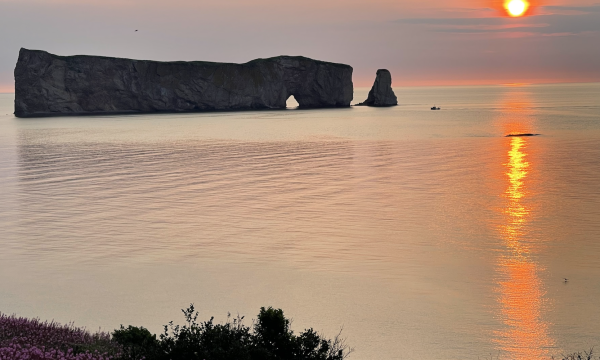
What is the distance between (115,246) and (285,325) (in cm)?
1260

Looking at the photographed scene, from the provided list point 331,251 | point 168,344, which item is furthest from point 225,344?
point 331,251

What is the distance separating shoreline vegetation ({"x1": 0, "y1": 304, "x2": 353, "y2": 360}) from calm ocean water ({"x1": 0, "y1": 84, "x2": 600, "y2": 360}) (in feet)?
10.3

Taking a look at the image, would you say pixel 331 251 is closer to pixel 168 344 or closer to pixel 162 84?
pixel 168 344

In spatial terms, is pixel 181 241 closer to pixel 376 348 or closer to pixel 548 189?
pixel 376 348

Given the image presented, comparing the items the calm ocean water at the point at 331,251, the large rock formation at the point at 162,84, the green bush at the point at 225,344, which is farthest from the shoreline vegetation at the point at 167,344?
the large rock formation at the point at 162,84

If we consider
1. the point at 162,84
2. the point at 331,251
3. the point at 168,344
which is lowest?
the point at 331,251

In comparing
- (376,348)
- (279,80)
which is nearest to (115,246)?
(376,348)

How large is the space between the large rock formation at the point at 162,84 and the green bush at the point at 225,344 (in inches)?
5429

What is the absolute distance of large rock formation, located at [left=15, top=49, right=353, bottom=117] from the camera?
13988 cm

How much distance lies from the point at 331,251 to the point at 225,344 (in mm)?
11348

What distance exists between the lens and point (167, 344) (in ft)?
33.1

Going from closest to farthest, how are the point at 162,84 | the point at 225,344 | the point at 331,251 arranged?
the point at 225,344, the point at 331,251, the point at 162,84

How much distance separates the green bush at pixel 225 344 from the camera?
980cm

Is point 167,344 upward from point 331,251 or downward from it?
upward
